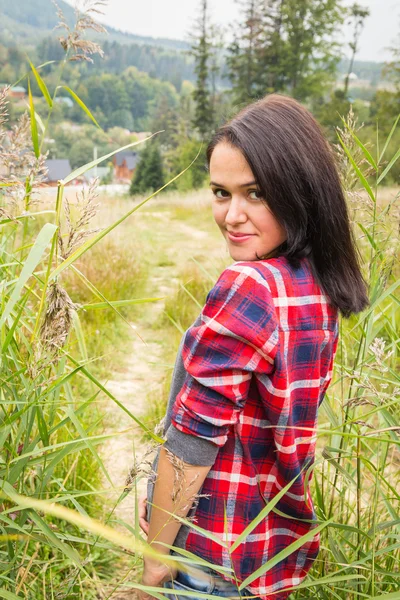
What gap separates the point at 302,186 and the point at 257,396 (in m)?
0.42

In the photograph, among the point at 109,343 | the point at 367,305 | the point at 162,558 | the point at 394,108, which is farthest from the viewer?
the point at 394,108

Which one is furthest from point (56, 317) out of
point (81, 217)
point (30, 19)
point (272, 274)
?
point (30, 19)

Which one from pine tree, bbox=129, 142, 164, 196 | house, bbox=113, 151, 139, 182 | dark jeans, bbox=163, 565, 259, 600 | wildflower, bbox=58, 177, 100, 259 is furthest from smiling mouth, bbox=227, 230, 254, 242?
house, bbox=113, 151, 139, 182

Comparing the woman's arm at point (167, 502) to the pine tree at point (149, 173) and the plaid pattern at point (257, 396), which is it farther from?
the pine tree at point (149, 173)

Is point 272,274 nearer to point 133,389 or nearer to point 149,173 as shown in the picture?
point 133,389

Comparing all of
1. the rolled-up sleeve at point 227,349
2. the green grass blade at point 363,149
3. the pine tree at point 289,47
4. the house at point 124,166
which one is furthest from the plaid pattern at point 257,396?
the house at point 124,166

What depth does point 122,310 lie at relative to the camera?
4.80 m

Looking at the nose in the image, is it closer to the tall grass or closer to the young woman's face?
the young woman's face

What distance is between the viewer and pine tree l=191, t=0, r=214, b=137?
30203 millimetres

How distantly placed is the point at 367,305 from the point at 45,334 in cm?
72

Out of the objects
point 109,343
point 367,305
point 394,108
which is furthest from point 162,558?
point 394,108

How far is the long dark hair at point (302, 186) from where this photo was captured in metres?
1.06

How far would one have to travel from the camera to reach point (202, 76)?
98.9 feet

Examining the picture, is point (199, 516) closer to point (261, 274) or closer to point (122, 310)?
point (261, 274)
